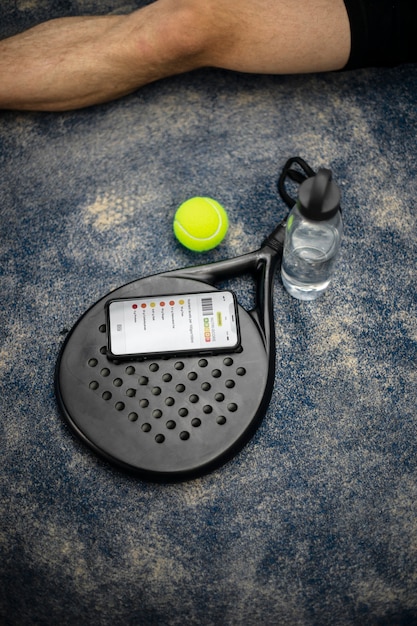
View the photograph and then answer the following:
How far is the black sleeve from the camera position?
894 millimetres

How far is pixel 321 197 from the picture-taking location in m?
0.68

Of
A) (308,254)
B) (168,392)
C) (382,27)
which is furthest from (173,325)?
(382,27)

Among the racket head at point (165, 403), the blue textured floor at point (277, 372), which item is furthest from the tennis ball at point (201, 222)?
the racket head at point (165, 403)

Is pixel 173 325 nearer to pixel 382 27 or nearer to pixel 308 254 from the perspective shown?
pixel 308 254

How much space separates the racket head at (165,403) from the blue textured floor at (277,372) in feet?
0.24

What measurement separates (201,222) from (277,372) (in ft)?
0.92

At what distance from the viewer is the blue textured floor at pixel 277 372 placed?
81 centimetres

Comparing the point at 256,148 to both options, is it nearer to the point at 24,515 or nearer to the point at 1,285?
the point at 1,285

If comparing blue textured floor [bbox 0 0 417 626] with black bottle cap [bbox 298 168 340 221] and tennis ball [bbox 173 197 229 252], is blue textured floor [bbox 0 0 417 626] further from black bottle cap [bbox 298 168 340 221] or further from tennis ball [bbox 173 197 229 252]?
black bottle cap [bbox 298 168 340 221]

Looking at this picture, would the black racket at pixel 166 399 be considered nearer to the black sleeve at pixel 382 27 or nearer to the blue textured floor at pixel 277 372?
the blue textured floor at pixel 277 372


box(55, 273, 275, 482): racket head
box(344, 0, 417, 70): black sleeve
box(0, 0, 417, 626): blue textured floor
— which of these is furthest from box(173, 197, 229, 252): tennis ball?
box(344, 0, 417, 70): black sleeve

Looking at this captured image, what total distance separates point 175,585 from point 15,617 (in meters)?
0.25

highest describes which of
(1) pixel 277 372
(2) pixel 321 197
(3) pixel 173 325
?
(2) pixel 321 197

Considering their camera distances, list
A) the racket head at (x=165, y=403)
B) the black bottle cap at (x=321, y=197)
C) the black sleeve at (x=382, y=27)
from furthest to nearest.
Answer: the black sleeve at (x=382, y=27), the racket head at (x=165, y=403), the black bottle cap at (x=321, y=197)
